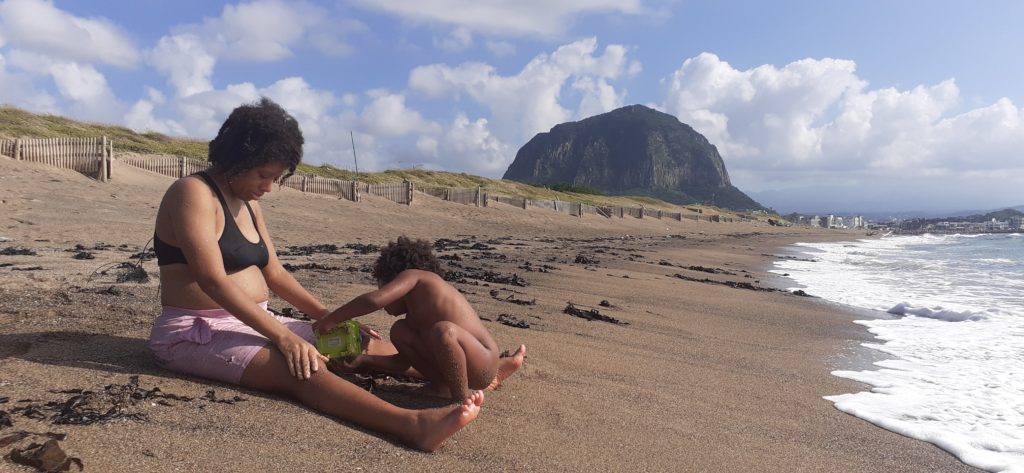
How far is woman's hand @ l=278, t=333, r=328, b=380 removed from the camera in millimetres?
2801

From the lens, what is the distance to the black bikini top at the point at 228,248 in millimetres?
3025

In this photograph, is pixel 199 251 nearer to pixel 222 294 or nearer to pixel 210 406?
pixel 222 294

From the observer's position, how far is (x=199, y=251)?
2.84 meters

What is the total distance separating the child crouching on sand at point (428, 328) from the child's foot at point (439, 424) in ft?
1.33

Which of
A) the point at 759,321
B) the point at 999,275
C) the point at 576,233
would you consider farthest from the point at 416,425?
the point at 576,233

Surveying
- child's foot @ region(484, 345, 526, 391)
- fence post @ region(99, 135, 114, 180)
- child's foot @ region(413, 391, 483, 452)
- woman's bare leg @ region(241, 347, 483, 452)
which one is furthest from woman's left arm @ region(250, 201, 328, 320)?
fence post @ region(99, 135, 114, 180)

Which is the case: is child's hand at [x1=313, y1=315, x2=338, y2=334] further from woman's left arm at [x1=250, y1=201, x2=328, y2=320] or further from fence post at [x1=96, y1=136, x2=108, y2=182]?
fence post at [x1=96, y1=136, x2=108, y2=182]

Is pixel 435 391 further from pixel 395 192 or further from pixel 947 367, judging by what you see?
pixel 395 192

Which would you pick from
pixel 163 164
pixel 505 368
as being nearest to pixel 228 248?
pixel 505 368

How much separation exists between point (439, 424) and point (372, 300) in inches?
26.5

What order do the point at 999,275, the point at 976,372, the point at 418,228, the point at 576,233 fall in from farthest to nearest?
the point at 576,233 → the point at 418,228 → the point at 999,275 → the point at 976,372

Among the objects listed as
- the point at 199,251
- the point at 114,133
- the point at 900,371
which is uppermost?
the point at 114,133

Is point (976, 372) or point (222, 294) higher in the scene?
point (222, 294)

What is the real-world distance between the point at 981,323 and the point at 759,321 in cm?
306
